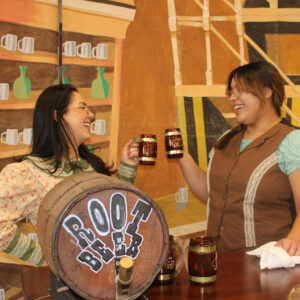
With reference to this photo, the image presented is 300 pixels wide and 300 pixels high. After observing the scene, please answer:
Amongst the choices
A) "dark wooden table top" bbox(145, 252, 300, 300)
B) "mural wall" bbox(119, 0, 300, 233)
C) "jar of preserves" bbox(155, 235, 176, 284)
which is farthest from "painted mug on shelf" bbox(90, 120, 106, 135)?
"jar of preserves" bbox(155, 235, 176, 284)

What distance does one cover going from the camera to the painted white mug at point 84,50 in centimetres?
277

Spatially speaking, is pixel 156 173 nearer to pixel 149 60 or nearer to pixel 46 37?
→ pixel 149 60

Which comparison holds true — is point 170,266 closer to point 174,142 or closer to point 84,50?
point 174,142

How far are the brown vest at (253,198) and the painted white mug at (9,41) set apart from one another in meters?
1.44

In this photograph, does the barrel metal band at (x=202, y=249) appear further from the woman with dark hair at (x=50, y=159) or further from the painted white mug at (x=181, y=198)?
the painted white mug at (x=181, y=198)

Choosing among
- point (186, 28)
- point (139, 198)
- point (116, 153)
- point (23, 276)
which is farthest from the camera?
point (186, 28)

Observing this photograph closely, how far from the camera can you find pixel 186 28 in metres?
3.20

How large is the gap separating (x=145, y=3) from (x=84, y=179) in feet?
7.52

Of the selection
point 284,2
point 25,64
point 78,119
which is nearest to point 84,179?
point 78,119

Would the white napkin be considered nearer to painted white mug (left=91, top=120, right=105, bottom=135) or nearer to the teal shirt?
the teal shirt

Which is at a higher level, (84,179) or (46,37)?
(46,37)

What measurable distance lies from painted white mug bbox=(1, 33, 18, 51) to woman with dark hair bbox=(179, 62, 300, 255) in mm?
1310

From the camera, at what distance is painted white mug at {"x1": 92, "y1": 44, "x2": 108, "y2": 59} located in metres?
2.84

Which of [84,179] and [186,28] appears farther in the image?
[186,28]
